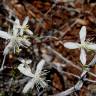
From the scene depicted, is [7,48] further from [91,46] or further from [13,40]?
[91,46]

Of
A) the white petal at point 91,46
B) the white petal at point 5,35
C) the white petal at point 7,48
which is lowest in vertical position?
the white petal at point 7,48

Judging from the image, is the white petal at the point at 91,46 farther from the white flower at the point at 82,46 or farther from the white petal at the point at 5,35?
the white petal at the point at 5,35

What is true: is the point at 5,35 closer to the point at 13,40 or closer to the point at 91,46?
the point at 13,40

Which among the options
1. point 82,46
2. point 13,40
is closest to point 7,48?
point 13,40

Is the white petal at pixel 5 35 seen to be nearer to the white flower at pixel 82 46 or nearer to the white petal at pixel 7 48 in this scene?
the white petal at pixel 7 48

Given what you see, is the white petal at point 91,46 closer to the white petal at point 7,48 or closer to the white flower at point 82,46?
the white flower at point 82,46

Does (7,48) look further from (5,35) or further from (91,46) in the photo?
(91,46)

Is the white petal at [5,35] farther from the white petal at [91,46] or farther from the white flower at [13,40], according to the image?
the white petal at [91,46]

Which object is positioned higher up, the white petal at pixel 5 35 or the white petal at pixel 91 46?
the white petal at pixel 5 35

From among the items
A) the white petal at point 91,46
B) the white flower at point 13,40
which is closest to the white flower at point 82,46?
the white petal at point 91,46

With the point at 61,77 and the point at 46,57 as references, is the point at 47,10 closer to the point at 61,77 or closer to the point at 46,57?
the point at 46,57

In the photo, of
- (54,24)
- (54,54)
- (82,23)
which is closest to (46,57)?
(54,54)

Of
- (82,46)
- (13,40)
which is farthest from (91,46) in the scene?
(13,40)
